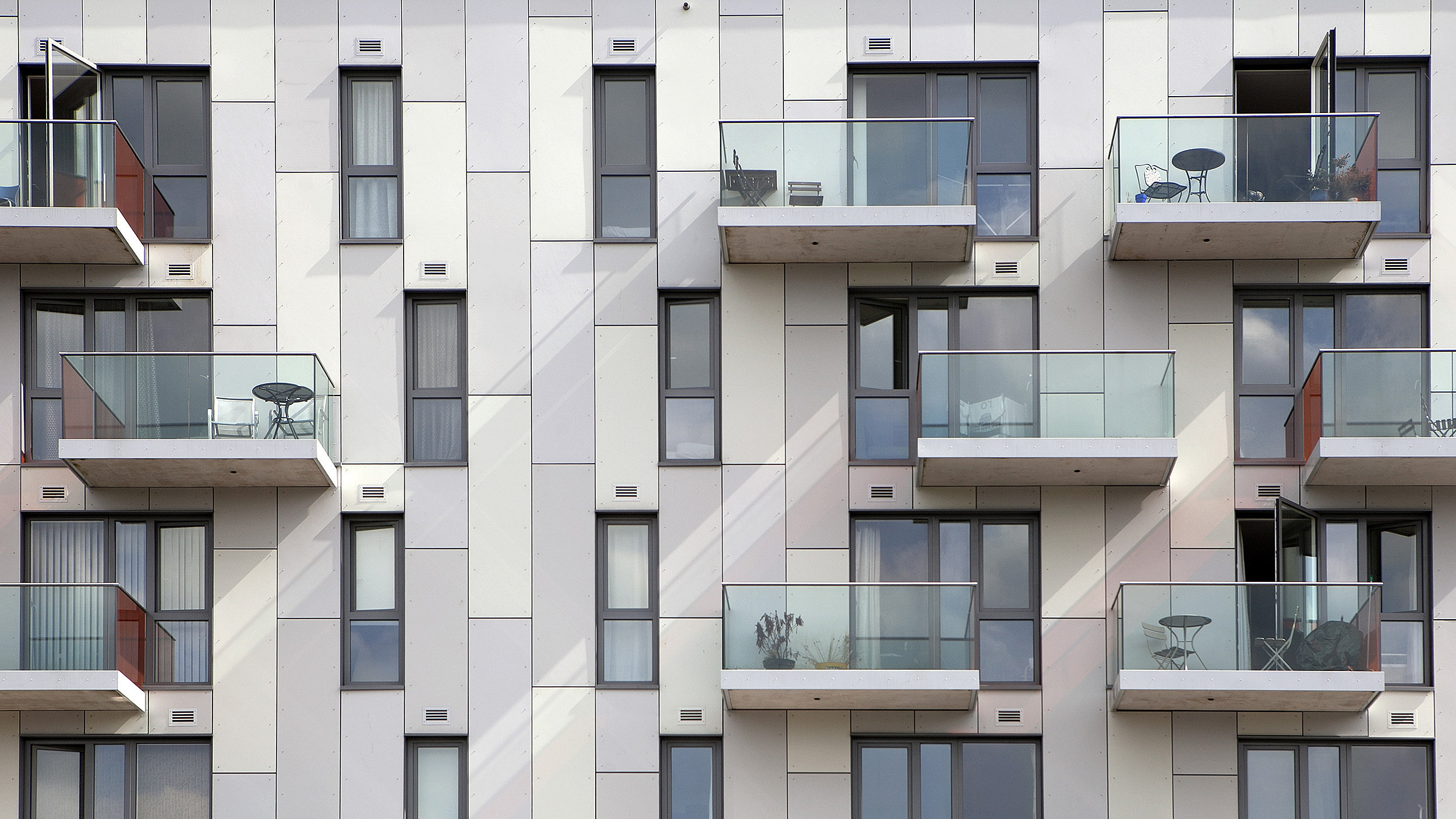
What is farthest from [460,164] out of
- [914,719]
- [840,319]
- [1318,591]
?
[1318,591]

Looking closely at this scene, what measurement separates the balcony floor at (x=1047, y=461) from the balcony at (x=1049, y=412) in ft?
0.04

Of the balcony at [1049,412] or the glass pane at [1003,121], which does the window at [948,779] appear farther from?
Result: the glass pane at [1003,121]

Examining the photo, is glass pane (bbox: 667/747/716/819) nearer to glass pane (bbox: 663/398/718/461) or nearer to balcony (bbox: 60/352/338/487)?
glass pane (bbox: 663/398/718/461)

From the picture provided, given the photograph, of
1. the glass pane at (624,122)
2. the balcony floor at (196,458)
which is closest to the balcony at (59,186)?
the balcony floor at (196,458)

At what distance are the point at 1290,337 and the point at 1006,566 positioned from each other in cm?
381

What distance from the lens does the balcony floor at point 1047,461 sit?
1561 cm

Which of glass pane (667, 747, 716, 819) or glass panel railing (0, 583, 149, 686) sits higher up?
glass panel railing (0, 583, 149, 686)

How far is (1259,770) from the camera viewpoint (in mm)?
16156

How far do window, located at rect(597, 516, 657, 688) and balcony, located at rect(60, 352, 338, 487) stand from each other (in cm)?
297

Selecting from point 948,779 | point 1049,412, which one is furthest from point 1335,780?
point 1049,412

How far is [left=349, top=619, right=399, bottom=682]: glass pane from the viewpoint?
1642cm

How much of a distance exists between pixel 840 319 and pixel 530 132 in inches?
149

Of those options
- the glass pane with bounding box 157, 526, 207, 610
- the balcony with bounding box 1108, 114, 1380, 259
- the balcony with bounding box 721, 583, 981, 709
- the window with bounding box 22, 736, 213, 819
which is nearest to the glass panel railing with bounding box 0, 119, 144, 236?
the glass pane with bounding box 157, 526, 207, 610

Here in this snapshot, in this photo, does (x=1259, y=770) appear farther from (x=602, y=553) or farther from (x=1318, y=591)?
(x=602, y=553)
